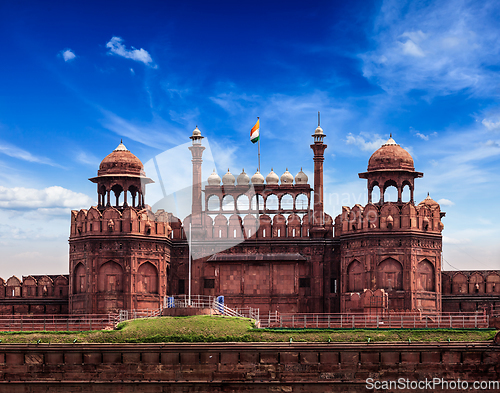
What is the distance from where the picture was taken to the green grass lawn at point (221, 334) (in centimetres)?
4938

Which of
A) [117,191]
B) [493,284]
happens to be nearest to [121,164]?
[117,191]

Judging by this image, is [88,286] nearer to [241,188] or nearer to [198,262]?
[198,262]

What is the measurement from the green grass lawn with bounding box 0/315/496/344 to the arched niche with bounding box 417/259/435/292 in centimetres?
1116

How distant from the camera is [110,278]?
62.4 metres

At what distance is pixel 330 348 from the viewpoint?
47625 millimetres

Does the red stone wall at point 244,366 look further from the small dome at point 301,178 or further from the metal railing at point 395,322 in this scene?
the small dome at point 301,178

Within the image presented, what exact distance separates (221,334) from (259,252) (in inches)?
658

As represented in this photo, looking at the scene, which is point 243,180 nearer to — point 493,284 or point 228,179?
point 228,179

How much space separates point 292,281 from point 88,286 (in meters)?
16.4

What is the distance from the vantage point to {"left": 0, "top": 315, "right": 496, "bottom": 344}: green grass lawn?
49.4 metres

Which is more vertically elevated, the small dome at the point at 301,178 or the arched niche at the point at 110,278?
the small dome at the point at 301,178

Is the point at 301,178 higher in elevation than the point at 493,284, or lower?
higher

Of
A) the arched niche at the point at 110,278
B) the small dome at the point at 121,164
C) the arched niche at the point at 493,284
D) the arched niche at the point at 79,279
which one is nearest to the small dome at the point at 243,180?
the small dome at the point at 121,164

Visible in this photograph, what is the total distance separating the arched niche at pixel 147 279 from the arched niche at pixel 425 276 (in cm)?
2089
